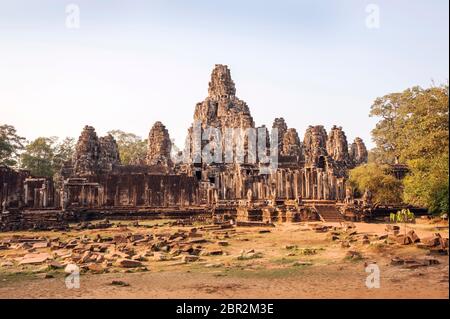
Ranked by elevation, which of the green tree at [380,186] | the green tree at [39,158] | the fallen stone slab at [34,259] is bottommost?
the fallen stone slab at [34,259]

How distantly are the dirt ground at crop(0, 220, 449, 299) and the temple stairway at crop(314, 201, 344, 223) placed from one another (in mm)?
14593

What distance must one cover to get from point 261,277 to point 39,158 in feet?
195

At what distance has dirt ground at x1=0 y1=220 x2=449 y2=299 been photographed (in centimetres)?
860

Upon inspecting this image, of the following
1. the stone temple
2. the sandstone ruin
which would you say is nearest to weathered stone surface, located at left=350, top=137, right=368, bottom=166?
the stone temple

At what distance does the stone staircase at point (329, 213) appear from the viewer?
29.6 meters

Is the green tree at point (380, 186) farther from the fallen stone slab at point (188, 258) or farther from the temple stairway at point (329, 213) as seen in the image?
the fallen stone slab at point (188, 258)

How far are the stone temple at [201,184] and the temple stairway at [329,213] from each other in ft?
0.23

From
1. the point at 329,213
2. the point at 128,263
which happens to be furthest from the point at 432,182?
the point at 329,213

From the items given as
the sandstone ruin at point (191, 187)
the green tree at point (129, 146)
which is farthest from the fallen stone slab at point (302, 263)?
the green tree at point (129, 146)

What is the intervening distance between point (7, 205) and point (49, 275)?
24.0 metres

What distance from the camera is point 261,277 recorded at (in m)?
10.5

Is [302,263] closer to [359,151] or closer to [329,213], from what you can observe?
[329,213]

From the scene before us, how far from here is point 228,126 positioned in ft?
208
